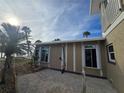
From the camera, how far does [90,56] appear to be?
767 centimetres

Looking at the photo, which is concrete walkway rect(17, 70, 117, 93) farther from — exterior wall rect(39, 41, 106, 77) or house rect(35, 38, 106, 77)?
house rect(35, 38, 106, 77)

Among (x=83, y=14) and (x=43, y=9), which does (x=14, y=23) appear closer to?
(x=43, y=9)

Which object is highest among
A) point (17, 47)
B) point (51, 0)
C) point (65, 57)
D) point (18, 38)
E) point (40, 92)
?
point (51, 0)

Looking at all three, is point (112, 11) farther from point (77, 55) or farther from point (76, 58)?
point (76, 58)

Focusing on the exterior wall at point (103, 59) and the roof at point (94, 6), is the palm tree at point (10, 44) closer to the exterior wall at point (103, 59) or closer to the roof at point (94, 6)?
the roof at point (94, 6)

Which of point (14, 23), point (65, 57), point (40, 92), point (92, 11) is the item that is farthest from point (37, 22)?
point (40, 92)

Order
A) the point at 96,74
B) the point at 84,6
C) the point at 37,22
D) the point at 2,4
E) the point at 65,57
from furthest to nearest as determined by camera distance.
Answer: the point at 37,22 < the point at 65,57 < the point at 84,6 < the point at 96,74 < the point at 2,4

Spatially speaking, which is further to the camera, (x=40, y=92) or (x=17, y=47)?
(x=17, y=47)

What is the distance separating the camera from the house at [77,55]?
725 cm

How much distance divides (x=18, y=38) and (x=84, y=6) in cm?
687

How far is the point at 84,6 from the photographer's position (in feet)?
27.3

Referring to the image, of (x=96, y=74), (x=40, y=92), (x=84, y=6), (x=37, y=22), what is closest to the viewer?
(x=40, y=92)

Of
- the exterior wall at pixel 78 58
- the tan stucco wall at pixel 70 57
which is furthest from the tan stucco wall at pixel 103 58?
the tan stucco wall at pixel 70 57

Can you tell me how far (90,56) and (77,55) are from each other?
49.0 inches
